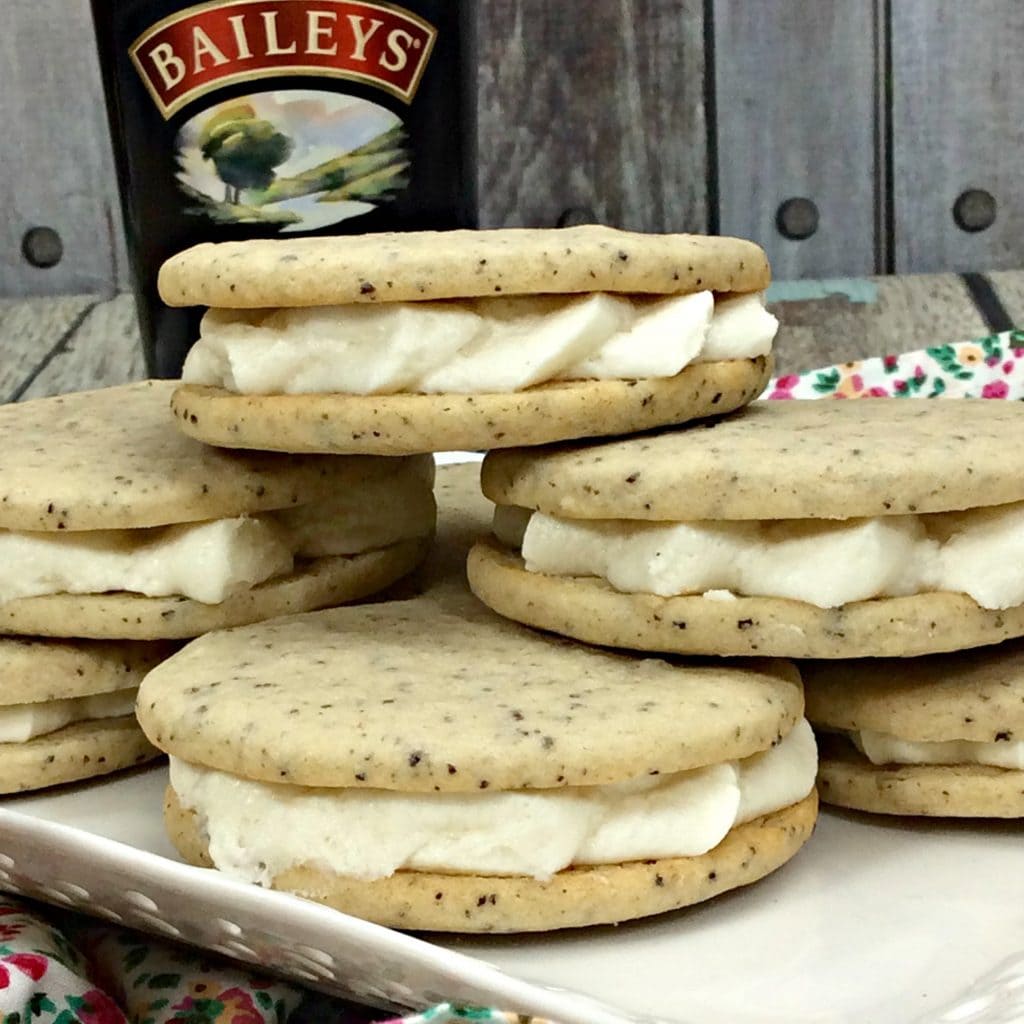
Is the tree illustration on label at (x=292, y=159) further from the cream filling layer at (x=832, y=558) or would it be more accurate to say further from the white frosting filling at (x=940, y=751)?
the white frosting filling at (x=940, y=751)

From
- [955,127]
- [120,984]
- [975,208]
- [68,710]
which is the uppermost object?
[955,127]

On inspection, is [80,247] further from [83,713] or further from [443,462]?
[83,713]

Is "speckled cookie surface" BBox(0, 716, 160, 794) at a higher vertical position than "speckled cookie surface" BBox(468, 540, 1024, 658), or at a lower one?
lower

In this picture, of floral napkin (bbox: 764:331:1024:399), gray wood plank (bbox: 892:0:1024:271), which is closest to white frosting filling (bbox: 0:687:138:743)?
floral napkin (bbox: 764:331:1024:399)

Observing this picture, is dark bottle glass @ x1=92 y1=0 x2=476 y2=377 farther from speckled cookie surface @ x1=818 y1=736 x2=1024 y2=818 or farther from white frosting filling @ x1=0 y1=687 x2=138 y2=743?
speckled cookie surface @ x1=818 y1=736 x2=1024 y2=818

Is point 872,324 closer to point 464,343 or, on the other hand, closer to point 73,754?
point 464,343

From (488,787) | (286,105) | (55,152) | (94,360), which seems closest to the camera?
(488,787)

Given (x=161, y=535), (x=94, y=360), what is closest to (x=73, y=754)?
(x=161, y=535)
